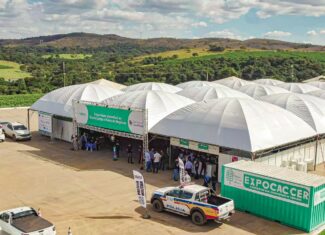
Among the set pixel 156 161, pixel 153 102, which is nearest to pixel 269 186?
pixel 156 161

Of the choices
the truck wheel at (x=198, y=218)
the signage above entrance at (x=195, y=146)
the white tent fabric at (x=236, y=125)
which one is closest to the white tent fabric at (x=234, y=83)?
the white tent fabric at (x=236, y=125)

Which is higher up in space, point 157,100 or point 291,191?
point 157,100

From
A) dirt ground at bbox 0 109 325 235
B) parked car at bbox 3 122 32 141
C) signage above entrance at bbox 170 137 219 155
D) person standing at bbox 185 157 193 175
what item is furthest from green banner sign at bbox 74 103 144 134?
parked car at bbox 3 122 32 141

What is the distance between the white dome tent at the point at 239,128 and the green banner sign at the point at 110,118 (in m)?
1.33

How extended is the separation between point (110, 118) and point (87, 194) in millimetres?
8488

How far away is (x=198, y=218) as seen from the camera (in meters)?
17.3

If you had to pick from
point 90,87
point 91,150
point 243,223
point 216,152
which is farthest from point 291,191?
point 90,87

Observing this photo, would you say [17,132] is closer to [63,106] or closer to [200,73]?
[63,106]

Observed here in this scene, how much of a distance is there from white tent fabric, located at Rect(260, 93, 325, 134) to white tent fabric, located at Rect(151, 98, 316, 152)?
2.63 m

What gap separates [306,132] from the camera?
87.2ft

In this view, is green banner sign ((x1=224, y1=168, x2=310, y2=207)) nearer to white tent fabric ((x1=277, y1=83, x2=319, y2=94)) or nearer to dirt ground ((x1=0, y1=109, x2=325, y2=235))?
dirt ground ((x1=0, y1=109, x2=325, y2=235))

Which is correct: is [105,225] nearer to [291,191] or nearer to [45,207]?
[45,207]

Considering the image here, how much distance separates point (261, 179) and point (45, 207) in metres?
10.2

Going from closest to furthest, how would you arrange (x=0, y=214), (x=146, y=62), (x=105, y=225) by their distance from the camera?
(x=0, y=214), (x=105, y=225), (x=146, y=62)
